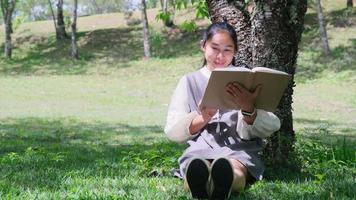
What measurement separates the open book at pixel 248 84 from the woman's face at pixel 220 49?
1.98 feet

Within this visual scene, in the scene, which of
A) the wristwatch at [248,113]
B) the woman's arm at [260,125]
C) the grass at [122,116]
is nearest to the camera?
the wristwatch at [248,113]

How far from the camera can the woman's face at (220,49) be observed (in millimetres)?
4688

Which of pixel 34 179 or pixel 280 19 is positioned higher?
pixel 280 19

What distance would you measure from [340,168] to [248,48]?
1541 millimetres

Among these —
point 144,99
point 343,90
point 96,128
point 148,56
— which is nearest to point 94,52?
point 148,56

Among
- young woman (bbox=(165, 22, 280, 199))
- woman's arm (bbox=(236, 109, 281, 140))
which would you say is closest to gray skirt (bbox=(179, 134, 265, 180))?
young woman (bbox=(165, 22, 280, 199))

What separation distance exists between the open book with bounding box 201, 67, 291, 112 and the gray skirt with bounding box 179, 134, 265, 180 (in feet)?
1.54

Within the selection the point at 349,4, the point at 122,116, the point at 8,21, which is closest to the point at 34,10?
the point at 8,21

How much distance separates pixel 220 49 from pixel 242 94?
0.73m

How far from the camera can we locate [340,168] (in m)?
5.36

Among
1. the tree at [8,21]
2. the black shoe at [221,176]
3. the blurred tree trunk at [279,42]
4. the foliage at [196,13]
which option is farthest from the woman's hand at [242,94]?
the tree at [8,21]

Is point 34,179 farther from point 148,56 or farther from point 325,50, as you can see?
point 148,56

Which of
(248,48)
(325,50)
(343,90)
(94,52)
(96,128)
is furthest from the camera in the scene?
(94,52)

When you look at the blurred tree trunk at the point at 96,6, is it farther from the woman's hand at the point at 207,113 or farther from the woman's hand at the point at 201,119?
the woman's hand at the point at 207,113
